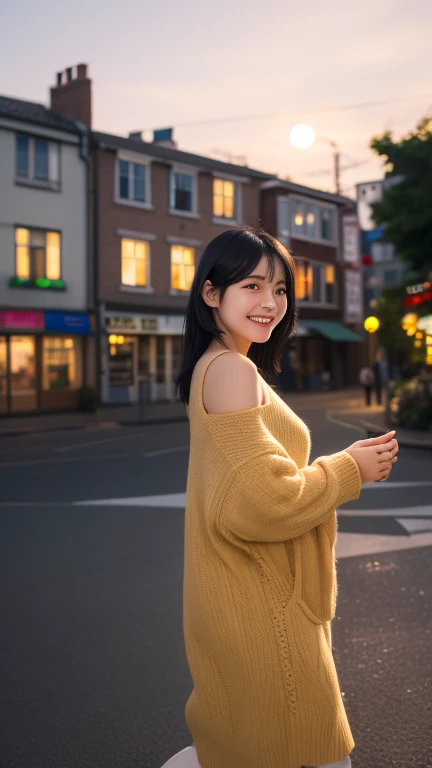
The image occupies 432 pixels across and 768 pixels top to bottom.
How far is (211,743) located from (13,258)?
2514 cm

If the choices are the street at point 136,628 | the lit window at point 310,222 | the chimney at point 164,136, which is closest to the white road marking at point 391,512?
the street at point 136,628

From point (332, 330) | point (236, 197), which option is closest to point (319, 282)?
point (332, 330)

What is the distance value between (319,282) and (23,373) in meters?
19.4

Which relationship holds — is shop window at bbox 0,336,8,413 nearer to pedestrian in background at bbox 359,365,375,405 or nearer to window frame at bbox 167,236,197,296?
window frame at bbox 167,236,197,296

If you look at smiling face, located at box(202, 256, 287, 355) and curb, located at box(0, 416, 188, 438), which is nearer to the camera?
smiling face, located at box(202, 256, 287, 355)

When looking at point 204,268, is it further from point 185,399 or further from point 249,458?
point 249,458

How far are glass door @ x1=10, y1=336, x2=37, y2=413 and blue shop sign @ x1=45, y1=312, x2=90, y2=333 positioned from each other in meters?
0.76

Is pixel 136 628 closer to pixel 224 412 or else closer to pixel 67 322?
pixel 224 412

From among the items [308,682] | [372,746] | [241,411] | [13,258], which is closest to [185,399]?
[241,411]

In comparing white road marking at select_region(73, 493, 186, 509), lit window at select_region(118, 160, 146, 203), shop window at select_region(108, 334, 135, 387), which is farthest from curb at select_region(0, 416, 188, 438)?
white road marking at select_region(73, 493, 186, 509)

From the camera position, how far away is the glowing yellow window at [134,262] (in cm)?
3006

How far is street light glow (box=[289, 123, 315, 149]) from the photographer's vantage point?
13.2 metres

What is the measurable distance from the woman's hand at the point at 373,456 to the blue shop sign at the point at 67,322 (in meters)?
25.2

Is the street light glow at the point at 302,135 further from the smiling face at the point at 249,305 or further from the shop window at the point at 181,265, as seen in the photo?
the shop window at the point at 181,265
